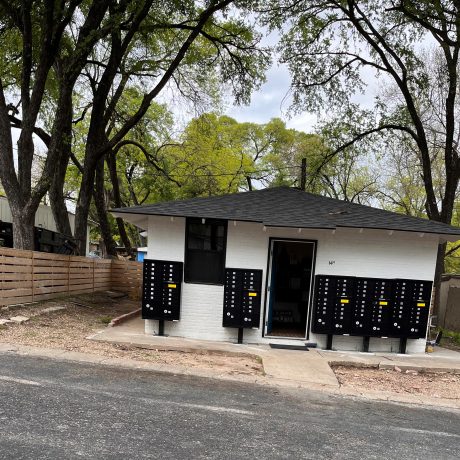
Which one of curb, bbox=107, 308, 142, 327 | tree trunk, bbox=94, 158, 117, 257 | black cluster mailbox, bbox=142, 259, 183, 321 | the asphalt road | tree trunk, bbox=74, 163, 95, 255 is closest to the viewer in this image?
the asphalt road

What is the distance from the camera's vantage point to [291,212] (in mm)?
9148

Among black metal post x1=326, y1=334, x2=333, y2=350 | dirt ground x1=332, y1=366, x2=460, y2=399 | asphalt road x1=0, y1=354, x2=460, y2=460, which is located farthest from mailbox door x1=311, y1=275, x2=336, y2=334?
asphalt road x1=0, y1=354, x2=460, y2=460

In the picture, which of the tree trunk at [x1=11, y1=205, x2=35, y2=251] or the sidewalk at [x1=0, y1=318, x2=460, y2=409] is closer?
the sidewalk at [x1=0, y1=318, x2=460, y2=409]

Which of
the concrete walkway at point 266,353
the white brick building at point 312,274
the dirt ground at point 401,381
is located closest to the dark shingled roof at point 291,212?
Result: the white brick building at point 312,274

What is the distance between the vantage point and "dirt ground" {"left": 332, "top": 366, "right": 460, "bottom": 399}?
6.54 m

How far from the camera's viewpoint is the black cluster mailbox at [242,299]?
8.55m

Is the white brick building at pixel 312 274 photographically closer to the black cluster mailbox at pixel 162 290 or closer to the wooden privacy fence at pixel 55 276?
the black cluster mailbox at pixel 162 290

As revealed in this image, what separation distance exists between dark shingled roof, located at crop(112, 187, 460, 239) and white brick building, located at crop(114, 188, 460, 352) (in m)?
0.03

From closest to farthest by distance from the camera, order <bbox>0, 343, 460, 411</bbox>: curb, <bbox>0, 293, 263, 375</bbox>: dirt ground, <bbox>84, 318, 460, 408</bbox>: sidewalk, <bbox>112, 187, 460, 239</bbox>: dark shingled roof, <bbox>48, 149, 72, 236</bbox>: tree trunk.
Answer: <bbox>0, 343, 460, 411</bbox>: curb < <bbox>84, 318, 460, 408</bbox>: sidewalk < <bbox>0, 293, 263, 375</bbox>: dirt ground < <bbox>112, 187, 460, 239</bbox>: dark shingled roof < <bbox>48, 149, 72, 236</bbox>: tree trunk

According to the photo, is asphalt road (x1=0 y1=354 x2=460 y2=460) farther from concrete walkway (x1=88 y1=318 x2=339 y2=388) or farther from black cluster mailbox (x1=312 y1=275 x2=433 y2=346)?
black cluster mailbox (x1=312 y1=275 x2=433 y2=346)

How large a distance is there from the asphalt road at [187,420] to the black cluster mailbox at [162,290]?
8.61ft

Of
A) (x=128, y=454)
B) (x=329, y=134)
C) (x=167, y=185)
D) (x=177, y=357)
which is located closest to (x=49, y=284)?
(x=177, y=357)

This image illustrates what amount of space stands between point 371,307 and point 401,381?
179 cm

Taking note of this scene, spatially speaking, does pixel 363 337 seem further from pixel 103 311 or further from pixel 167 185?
pixel 167 185
